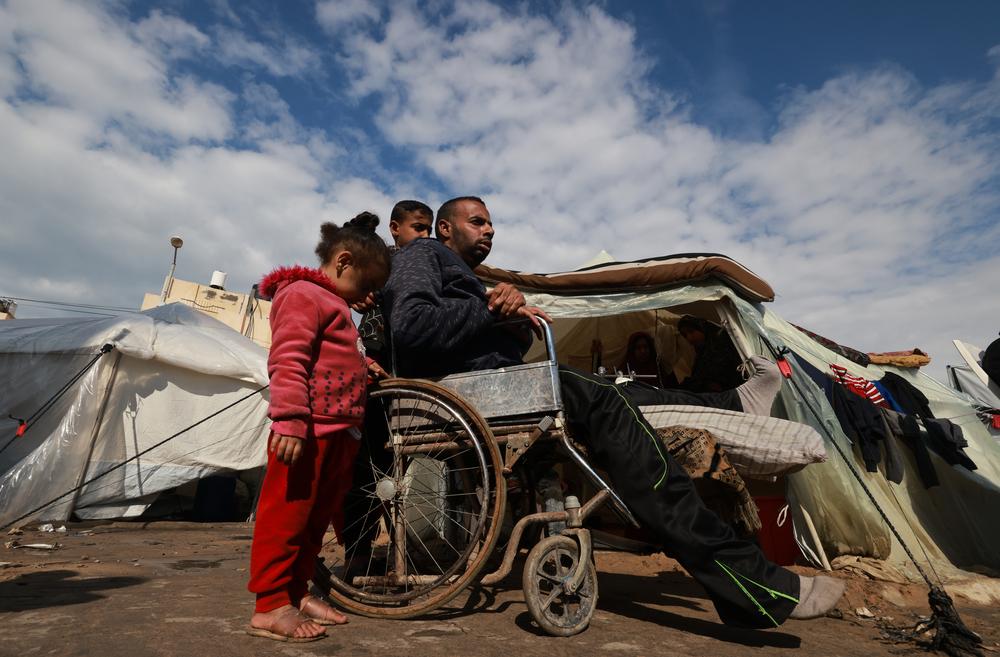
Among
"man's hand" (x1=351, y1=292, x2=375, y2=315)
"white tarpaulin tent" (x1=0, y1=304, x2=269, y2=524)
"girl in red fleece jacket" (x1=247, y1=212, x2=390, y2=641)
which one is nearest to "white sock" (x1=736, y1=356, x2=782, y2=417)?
"man's hand" (x1=351, y1=292, x2=375, y2=315)

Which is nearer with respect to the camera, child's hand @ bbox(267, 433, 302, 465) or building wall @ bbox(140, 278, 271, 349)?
child's hand @ bbox(267, 433, 302, 465)

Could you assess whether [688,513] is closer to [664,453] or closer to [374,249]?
[664,453]

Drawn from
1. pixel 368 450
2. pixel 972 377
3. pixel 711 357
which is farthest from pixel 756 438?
pixel 972 377

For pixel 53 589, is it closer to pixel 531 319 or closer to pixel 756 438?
pixel 531 319

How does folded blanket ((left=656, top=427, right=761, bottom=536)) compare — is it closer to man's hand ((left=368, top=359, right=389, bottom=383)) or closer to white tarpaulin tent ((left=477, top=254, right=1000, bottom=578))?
man's hand ((left=368, top=359, right=389, bottom=383))

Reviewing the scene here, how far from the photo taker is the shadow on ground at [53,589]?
1875 mm

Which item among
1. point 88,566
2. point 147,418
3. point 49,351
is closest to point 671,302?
point 88,566

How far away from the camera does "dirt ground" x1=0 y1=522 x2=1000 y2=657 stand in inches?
56.8

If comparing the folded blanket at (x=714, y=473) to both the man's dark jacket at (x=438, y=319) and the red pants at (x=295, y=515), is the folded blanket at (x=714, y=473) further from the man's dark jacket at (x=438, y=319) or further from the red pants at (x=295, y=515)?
the red pants at (x=295, y=515)

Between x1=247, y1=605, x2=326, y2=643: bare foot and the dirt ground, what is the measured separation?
0.10 ft

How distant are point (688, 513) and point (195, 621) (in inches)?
64.7

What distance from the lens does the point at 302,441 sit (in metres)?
1.62

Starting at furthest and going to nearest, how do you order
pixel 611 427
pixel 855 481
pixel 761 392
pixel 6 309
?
pixel 6 309 → pixel 855 481 → pixel 761 392 → pixel 611 427

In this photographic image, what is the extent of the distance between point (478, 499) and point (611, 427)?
58 centimetres
